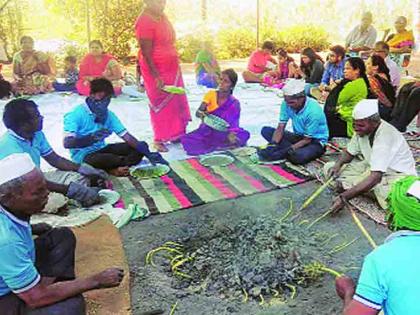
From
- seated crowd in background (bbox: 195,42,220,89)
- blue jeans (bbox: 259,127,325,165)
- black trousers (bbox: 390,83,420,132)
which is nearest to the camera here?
blue jeans (bbox: 259,127,325,165)

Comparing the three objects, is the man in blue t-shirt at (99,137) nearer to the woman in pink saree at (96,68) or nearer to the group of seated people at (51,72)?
the group of seated people at (51,72)

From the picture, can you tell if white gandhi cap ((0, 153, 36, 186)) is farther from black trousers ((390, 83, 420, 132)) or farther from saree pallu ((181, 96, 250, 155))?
black trousers ((390, 83, 420, 132))

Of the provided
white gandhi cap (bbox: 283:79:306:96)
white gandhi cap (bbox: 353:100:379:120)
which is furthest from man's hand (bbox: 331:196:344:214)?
white gandhi cap (bbox: 283:79:306:96)

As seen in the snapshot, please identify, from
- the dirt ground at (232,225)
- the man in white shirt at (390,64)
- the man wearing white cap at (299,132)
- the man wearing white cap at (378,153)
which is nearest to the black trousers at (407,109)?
the man in white shirt at (390,64)

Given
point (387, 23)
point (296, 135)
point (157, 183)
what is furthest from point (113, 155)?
point (387, 23)

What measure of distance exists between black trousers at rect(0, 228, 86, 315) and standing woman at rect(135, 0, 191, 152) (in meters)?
2.79

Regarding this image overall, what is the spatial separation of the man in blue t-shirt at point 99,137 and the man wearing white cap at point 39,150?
416 mm

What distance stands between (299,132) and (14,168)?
11.0 ft

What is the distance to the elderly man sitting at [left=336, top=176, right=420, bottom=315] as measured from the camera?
4.85 feet

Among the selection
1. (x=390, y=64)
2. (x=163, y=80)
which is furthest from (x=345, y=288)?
(x=390, y=64)

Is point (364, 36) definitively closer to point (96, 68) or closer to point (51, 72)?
point (96, 68)

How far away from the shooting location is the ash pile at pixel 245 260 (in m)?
2.73

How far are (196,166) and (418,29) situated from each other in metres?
6.98

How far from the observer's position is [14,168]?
1.99m
